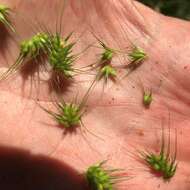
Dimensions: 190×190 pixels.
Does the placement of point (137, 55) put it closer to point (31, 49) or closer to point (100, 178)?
point (31, 49)

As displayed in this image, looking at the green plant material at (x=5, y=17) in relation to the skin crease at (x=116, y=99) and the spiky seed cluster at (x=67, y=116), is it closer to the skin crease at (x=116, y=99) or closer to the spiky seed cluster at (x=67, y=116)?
the skin crease at (x=116, y=99)

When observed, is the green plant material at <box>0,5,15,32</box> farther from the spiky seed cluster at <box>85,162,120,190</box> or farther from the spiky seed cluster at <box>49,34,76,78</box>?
the spiky seed cluster at <box>85,162,120,190</box>

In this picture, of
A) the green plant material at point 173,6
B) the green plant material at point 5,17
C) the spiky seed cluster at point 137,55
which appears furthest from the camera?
the green plant material at point 173,6

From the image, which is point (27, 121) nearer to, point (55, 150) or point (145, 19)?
point (55, 150)

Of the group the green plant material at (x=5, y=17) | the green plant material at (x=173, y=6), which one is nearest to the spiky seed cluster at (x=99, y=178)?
the green plant material at (x=5, y=17)

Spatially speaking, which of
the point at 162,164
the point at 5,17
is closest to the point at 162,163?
the point at 162,164
